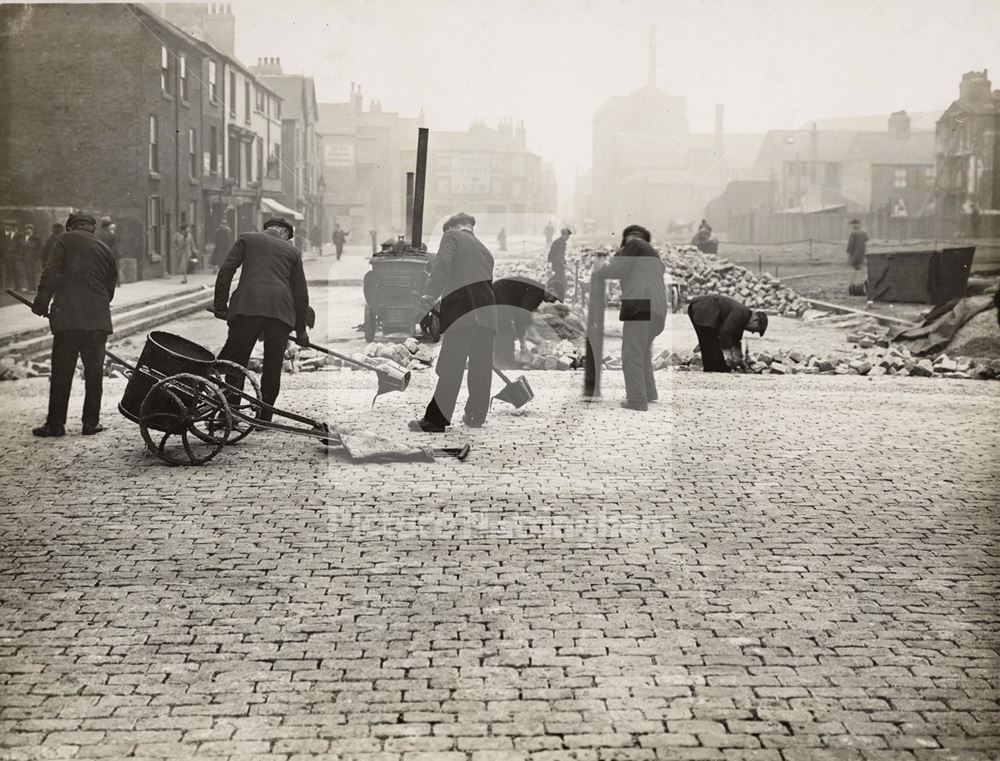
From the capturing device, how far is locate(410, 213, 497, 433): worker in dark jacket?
9.27 metres

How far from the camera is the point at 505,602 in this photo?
5027 millimetres

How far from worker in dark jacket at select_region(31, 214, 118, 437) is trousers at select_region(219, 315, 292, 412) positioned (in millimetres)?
982

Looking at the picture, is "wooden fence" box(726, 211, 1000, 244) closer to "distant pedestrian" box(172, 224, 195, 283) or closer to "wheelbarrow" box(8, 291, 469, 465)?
"distant pedestrian" box(172, 224, 195, 283)

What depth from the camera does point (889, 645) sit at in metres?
4.52

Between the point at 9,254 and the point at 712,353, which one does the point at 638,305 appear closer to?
Result: the point at 712,353

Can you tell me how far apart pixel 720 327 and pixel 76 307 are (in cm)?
807

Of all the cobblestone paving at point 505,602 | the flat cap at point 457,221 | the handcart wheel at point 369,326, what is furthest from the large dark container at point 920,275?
the flat cap at point 457,221

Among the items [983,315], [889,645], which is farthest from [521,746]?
[983,315]

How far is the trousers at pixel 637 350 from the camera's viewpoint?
35.2ft

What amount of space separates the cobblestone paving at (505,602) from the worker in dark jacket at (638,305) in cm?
172

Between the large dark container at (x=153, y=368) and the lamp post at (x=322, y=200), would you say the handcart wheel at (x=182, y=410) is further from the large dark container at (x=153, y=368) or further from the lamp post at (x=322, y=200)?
the lamp post at (x=322, y=200)

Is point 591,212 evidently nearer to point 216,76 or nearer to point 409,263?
point 216,76

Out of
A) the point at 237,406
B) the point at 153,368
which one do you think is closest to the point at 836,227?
the point at 237,406

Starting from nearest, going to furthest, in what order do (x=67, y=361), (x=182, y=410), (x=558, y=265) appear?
(x=182, y=410) → (x=67, y=361) → (x=558, y=265)
